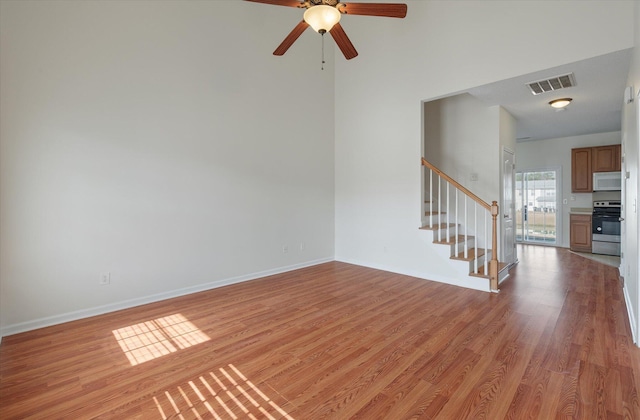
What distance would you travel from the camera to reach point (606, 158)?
21.5ft

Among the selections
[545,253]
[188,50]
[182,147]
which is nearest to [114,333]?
[182,147]

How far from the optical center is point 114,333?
9.28ft

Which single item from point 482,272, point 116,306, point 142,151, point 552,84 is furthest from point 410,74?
point 116,306

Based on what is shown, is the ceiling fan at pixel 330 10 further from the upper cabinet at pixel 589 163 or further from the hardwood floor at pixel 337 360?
the upper cabinet at pixel 589 163

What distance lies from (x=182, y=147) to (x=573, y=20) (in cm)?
474

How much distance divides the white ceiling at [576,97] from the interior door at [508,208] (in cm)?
83

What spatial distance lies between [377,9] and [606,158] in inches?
279

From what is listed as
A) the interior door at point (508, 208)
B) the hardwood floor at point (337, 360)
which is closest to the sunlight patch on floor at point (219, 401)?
the hardwood floor at point (337, 360)

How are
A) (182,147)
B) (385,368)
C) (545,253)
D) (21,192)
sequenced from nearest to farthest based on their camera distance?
(385,368) → (21,192) → (182,147) → (545,253)

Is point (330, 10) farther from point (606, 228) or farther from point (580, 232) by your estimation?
point (580, 232)

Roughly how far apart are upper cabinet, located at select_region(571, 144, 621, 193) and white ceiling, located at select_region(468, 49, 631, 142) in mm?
451

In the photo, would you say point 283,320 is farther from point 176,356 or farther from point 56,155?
point 56,155

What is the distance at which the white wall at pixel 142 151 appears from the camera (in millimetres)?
2850

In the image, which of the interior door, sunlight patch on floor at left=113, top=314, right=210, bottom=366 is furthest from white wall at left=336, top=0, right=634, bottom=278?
sunlight patch on floor at left=113, top=314, right=210, bottom=366
